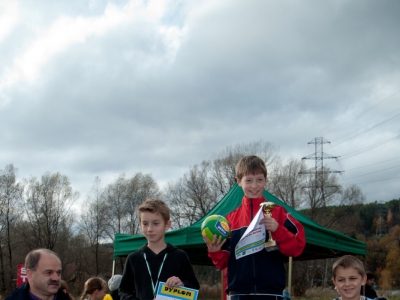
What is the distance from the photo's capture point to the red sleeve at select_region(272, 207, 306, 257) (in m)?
3.24

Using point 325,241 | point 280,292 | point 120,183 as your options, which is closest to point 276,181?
→ point 120,183

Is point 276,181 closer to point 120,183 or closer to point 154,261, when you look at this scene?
point 120,183

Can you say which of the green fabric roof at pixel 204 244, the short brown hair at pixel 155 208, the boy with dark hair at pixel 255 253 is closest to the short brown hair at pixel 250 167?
the boy with dark hair at pixel 255 253

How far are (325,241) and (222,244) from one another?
6159 mm

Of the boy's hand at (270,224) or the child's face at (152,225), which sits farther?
the child's face at (152,225)

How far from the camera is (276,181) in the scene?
39.0 metres

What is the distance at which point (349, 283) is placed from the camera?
130 inches

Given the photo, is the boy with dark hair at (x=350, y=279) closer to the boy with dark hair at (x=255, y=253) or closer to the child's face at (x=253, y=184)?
the boy with dark hair at (x=255, y=253)

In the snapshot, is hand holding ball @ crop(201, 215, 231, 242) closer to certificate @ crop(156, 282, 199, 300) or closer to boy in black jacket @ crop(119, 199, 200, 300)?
boy in black jacket @ crop(119, 199, 200, 300)

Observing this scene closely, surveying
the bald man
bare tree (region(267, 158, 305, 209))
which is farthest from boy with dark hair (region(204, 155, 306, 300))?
bare tree (region(267, 158, 305, 209))

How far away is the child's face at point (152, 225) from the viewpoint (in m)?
3.32

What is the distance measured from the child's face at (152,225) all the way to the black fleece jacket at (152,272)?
12 centimetres

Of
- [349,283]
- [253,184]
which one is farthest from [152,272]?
[349,283]

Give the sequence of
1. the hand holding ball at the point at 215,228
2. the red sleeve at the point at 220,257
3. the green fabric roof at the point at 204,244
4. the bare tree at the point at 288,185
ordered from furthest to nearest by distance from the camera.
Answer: the bare tree at the point at 288,185, the green fabric roof at the point at 204,244, the red sleeve at the point at 220,257, the hand holding ball at the point at 215,228
